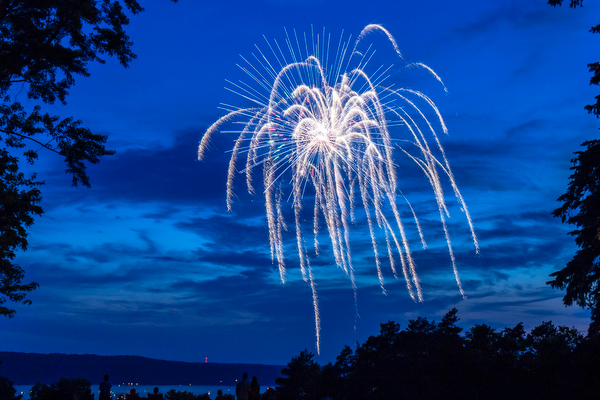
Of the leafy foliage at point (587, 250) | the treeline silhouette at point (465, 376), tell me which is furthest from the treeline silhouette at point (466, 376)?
the leafy foliage at point (587, 250)

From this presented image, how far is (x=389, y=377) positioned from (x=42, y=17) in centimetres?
1408

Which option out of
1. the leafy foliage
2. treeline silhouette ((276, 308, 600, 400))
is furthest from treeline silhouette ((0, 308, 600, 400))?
the leafy foliage

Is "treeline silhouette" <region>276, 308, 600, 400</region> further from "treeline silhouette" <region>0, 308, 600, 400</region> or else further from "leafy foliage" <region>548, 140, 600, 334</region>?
"leafy foliage" <region>548, 140, 600, 334</region>

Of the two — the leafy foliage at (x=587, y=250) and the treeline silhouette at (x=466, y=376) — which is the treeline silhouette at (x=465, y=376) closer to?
the treeline silhouette at (x=466, y=376)

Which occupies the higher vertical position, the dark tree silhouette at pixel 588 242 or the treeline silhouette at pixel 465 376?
the dark tree silhouette at pixel 588 242

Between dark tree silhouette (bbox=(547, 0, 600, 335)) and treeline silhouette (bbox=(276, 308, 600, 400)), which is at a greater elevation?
dark tree silhouette (bbox=(547, 0, 600, 335))

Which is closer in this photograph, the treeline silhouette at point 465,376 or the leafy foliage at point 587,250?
the treeline silhouette at point 465,376

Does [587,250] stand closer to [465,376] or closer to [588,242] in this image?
[588,242]

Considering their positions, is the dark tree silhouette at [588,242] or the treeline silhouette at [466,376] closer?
the treeline silhouette at [466,376]

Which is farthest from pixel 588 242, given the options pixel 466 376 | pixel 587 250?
pixel 466 376

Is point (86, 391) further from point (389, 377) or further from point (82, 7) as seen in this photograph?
point (82, 7)

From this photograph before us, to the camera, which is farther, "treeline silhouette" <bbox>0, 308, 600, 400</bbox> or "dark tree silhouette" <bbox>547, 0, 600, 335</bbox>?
"dark tree silhouette" <bbox>547, 0, 600, 335</bbox>

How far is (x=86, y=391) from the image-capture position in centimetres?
1831

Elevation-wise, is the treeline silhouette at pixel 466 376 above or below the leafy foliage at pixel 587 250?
below
